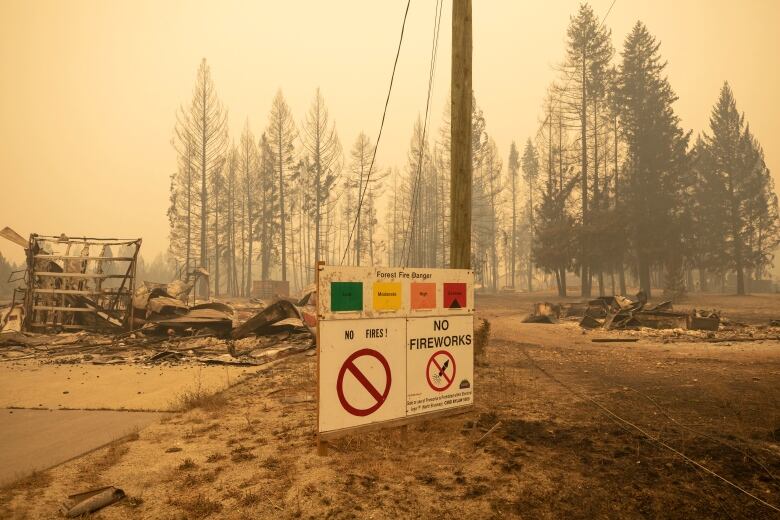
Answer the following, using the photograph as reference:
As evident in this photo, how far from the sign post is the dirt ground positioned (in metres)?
0.39

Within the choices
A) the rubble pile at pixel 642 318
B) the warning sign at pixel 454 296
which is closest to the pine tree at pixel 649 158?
the rubble pile at pixel 642 318

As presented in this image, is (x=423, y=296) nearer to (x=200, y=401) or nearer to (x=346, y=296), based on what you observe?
(x=346, y=296)

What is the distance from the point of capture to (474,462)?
4258 mm

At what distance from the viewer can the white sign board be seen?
Answer: 4.36 m

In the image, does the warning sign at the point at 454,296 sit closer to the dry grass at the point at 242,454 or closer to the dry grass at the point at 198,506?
the dry grass at the point at 242,454

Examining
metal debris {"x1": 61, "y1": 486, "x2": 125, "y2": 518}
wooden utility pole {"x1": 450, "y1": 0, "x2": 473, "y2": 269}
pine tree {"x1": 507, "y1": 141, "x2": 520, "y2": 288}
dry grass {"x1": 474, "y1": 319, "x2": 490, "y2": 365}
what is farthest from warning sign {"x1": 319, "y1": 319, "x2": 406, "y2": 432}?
pine tree {"x1": 507, "y1": 141, "x2": 520, "y2": 288}

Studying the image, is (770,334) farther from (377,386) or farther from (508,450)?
(377,386)

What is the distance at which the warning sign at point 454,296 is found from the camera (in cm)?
534

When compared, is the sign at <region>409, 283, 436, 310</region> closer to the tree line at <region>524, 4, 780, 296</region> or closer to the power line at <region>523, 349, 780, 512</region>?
the power line at <region>523, 349, 780, 512</region>

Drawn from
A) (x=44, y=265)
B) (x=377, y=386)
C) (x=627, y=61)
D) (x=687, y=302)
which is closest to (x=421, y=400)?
(x=377, y=386)

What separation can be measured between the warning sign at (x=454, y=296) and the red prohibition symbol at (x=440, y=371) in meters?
0.54

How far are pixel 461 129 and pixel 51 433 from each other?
6464mm

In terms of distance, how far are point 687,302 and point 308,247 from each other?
159ft

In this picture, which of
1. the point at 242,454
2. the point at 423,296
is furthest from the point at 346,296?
the point at 242,454
